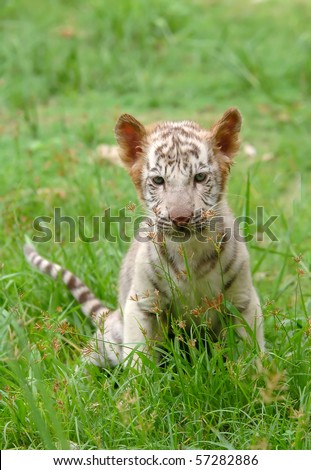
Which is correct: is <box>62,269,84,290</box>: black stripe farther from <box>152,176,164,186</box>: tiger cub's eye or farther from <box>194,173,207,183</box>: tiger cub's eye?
<box>194,173,207,183</box>: tiger cub's eye

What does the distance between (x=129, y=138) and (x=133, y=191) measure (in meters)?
1.52

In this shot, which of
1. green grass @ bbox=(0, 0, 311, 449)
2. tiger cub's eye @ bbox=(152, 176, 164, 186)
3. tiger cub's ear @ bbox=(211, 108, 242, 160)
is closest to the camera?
green grass @ bbox=(0, 0, 311, 449)

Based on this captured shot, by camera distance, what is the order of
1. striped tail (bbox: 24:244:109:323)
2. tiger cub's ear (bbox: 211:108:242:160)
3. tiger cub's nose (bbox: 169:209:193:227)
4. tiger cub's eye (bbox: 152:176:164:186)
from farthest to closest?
striped tail (bbox: 24:244:109:323)
tiger cub's ear (bbox: 211:108:242:160)
tiger cub's eye (bbox: 152:176:164:186)
tiger cub's nose (bbox: 169:209:193:227)

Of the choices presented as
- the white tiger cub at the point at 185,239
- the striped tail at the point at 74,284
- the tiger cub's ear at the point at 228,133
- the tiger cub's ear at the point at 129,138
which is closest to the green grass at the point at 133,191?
the striped tail at the point at 74,284

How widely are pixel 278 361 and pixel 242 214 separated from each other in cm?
160

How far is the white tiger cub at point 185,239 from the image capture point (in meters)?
4.10

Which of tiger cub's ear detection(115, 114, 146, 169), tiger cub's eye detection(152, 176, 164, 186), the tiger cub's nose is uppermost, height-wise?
tiger cub's ear detection(115, 114, 146, 169)

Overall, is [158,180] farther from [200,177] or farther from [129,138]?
[129,138]

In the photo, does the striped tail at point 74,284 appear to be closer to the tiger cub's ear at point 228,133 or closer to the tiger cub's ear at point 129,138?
the tiger cub's ear at point 129,138

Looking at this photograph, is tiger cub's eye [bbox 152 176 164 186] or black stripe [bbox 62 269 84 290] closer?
tiger cub's eye [bbox 152 176 164 186]

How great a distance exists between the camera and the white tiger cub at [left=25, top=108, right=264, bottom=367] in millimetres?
4098

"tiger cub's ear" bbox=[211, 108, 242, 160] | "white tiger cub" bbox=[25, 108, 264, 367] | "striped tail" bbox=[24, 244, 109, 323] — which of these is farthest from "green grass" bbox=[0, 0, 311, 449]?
"tiger cub's ear" bbox=[211, 108, 242, 160]

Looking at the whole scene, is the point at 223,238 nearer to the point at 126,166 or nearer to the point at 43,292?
the point at 126,166

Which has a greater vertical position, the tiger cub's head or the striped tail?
the tiger cub's head
